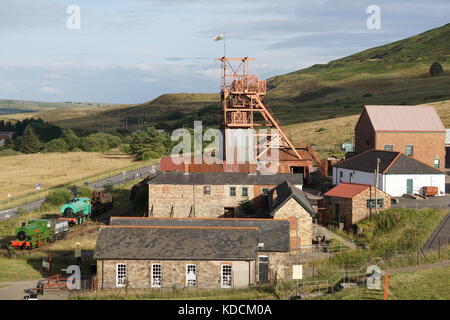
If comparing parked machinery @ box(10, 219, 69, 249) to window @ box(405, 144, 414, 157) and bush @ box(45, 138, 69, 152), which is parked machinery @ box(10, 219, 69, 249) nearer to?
window @ box(405, 144, 414, 157)

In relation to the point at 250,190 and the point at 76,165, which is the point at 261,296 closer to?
the point at 250,190

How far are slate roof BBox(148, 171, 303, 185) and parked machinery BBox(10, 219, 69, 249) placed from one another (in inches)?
294

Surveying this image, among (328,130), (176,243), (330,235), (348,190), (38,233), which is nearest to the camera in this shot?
(176,243)

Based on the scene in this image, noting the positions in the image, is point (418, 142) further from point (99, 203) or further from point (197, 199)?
point (99, 203)

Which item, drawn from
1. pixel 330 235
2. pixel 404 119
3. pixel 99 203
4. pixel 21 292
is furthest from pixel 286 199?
pixel 404 119

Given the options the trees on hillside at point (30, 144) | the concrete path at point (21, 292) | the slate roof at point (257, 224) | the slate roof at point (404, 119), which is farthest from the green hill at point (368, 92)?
the concrete path at point (21, 292)

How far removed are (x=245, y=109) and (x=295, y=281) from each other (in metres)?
29.3

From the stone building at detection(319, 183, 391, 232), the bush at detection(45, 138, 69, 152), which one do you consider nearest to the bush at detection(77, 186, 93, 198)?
the stone building at detection(319, 183, 391, 232)

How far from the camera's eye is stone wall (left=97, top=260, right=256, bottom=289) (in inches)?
1222

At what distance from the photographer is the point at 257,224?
3494 centimetres

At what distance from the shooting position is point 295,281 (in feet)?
102

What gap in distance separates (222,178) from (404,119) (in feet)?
73.7

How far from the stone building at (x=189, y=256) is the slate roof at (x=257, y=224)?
57 mm
